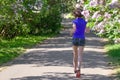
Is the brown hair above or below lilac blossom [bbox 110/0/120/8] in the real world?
below

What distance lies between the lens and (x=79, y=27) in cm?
1021

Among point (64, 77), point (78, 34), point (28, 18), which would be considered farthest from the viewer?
point (28, 18)

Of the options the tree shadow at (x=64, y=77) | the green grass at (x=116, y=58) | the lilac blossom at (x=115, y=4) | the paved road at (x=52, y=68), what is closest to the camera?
the lilac blossom at (x=115, y=4)

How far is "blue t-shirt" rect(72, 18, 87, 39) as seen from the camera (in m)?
10.1

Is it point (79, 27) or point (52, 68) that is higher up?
point (79, 27)

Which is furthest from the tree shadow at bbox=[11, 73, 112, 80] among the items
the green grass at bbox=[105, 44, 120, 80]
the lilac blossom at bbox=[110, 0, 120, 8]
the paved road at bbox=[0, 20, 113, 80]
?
the lilac blossom at bbox=[110, 0, 120, 8]

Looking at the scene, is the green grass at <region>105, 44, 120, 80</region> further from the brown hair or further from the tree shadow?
the brown hair

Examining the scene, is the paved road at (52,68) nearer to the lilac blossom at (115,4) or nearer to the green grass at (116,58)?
the green grass at (116,58)

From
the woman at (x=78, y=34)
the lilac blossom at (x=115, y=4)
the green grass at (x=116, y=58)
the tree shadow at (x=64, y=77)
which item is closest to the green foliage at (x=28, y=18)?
the green grass at (x=116, y=58)

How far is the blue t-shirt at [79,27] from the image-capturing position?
10.1 m

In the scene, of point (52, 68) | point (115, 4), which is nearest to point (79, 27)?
point (52, 68)

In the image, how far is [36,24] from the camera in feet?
104

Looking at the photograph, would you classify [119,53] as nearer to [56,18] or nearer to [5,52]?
[5,52]

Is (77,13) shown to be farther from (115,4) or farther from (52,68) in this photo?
(115,4)
